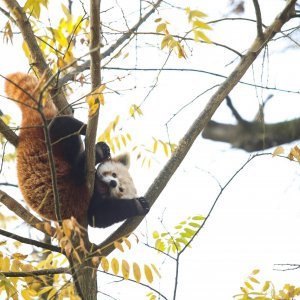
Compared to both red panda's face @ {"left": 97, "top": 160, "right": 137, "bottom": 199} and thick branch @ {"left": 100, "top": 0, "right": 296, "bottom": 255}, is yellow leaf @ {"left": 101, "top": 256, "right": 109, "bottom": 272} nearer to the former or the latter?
thick branch @ {"left": 100, "top": 0, "right": 296, "bottom": 255}

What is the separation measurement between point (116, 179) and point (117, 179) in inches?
2.6

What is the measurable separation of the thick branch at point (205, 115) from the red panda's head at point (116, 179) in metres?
1.41

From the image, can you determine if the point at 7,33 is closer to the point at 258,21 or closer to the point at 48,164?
the point at 48,164

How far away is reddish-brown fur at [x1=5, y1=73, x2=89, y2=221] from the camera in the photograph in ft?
17.5

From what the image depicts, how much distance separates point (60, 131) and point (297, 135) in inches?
116

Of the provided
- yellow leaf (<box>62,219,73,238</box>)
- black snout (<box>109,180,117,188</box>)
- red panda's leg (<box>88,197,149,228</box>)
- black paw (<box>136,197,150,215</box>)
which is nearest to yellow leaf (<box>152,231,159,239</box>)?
black paw (<box>136,197,150,215</box>)

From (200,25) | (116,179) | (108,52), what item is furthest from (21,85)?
(200,25)

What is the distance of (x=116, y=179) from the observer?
6.75m

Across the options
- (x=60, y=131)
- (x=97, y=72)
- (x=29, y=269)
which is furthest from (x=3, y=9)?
(x=29, y=269)

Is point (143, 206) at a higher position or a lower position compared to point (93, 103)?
lower

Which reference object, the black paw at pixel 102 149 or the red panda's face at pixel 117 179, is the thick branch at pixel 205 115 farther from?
the red panda's face at pixel 117 179

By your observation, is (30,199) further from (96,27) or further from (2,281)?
(96,27)

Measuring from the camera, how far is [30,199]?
215 inches

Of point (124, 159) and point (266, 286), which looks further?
point (124, 159)
